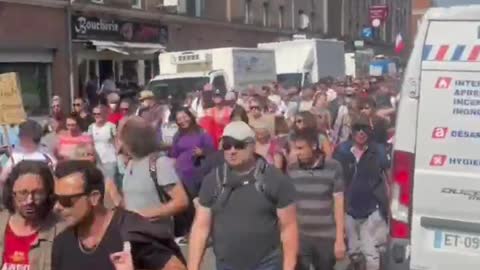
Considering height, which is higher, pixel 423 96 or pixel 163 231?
pixel 423 96

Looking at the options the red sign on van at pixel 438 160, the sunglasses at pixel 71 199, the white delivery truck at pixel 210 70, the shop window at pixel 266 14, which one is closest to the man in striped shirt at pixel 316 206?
the red sign on van at pixel 438 160

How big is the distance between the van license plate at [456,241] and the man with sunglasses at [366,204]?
2.43 meters

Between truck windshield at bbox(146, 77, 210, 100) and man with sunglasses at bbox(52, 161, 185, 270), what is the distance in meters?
17.2

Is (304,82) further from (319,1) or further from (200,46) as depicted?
(319,1)

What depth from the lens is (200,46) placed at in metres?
38.3

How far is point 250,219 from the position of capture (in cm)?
580

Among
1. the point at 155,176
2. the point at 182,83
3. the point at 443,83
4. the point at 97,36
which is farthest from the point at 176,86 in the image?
the point at 443,83

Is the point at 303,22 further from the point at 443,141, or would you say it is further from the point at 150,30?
the point at 443,141

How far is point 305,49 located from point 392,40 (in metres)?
51.5

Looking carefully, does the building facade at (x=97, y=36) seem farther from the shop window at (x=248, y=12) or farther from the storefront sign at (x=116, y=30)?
the shop window at (x=248, y=12)

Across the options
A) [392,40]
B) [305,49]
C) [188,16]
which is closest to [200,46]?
[188,16]

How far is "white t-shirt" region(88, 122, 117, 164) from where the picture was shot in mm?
11758

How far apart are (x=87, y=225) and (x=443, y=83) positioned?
249 cm

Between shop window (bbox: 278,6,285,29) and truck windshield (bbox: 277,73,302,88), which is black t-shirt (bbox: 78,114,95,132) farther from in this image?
shop window (bbox: 278,6,285,29)
